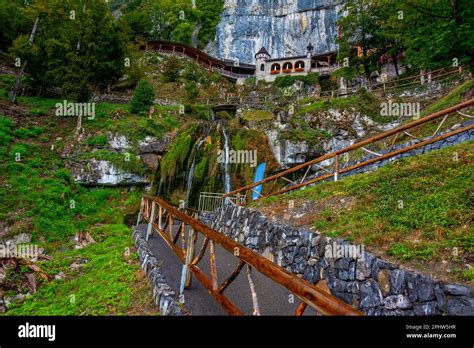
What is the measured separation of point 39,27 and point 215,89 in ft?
74.4

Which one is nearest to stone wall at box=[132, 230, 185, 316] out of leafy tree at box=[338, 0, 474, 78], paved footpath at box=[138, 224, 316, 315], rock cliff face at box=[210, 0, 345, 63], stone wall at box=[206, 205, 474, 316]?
paved footpath at box=[138, 224, 316, 315]

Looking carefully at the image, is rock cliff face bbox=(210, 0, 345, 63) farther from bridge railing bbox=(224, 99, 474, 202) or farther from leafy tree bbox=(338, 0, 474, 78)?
leafy tree bbox=(338, 0, 474, 78)

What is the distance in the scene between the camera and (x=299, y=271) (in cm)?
626

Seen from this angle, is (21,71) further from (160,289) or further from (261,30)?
(261,30)

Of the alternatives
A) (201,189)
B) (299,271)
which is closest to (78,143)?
(201,189)

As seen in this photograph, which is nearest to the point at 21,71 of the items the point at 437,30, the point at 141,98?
the point at 141,98

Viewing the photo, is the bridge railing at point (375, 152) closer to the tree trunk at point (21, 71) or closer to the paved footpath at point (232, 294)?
the paved footpath at point (232, 294)

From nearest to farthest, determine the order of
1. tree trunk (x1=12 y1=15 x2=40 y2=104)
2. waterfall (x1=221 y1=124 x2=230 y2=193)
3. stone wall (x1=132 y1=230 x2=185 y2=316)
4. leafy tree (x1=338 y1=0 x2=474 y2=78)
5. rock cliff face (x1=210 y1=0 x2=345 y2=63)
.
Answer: stone wall (x1=132 y1=230 x2=185 y2=316)
leafy tree (x1=338 y1=0 x2=474 y2=78)
waterfall (x1=221 y1=124 x2=230 y2=193)
tree trunk (x1=12 y1=15 x2=40 y2=104)
rock cliff face (x1=210 y1=0 x2=345 y2=63)

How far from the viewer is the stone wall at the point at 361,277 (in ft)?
11.1

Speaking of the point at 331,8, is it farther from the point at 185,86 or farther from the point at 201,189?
the point at 201,189

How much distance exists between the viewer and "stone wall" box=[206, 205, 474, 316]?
338 cm

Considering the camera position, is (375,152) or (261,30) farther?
(261,30)

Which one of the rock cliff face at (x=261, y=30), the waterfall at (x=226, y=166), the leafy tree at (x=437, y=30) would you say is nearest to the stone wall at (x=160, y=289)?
the waterfall at (x=226, y=166)

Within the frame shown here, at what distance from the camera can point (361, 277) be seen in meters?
4.56
